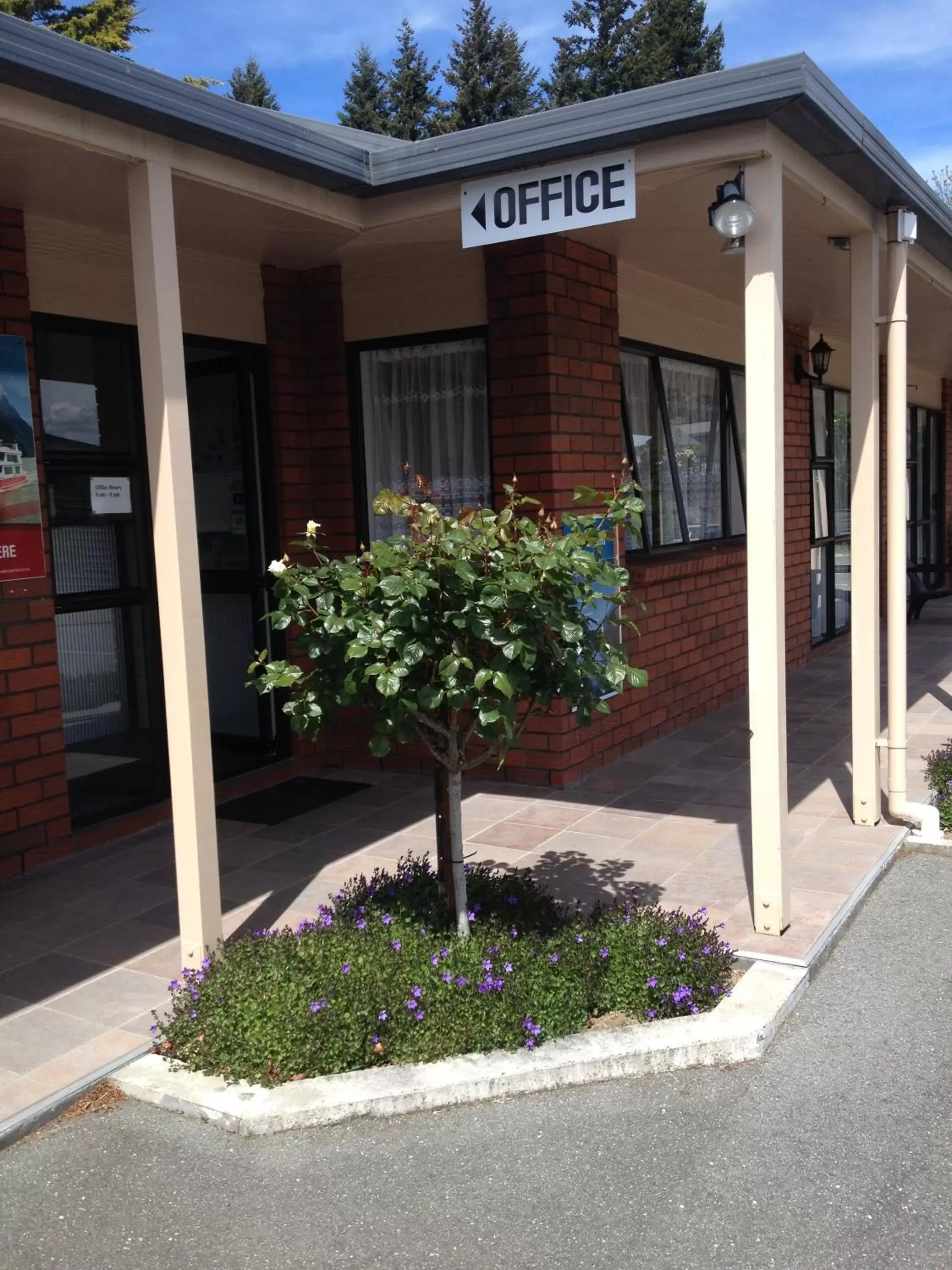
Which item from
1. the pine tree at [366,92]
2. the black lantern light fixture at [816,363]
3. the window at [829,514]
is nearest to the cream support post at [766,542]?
the black lantern light fixture at [816,363]

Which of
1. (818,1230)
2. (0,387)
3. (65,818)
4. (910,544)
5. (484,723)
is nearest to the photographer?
(818,1230)

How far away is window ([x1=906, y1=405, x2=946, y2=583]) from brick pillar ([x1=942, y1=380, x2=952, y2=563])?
9 cm

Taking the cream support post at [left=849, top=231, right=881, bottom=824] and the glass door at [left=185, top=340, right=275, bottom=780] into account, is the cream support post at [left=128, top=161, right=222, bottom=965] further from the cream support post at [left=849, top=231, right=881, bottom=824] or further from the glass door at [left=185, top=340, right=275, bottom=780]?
the cream support post at [left=849, top=231, right=881, bottom=824]

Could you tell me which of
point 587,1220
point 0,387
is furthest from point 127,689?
point 587,1220

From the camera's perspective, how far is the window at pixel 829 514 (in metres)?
11.4

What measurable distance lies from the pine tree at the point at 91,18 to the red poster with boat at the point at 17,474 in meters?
20.4

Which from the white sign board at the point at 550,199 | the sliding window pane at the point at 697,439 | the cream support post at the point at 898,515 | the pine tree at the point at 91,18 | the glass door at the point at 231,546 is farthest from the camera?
the pine tree at the point at 91,18

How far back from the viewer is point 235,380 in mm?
6953

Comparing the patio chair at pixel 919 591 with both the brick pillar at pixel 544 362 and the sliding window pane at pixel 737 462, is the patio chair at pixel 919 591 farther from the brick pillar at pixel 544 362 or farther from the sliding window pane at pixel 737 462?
the brick pillar at pixel 544 362

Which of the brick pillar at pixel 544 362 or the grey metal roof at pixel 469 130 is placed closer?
the grey metal roof at pixel 469 130

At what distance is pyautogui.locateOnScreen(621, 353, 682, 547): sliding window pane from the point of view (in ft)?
25.3

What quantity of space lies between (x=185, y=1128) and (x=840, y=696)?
23.2 ft

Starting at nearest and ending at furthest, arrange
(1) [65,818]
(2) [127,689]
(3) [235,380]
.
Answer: (1) [65,818], (2) [127,689], (3) [235,380]

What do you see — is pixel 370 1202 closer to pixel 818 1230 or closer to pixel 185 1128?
pixel 185 1128
